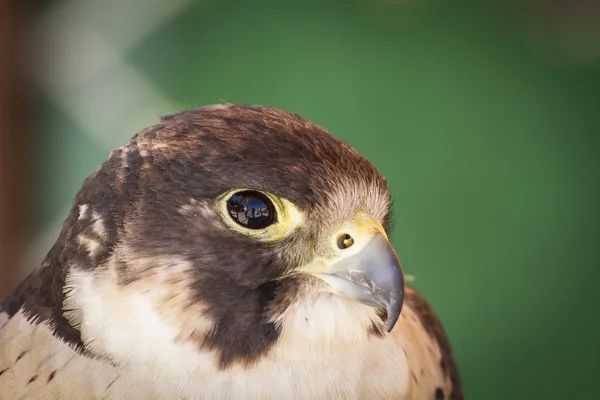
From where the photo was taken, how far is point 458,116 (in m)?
4.11

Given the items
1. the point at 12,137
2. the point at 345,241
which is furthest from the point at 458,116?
the point at 345,241

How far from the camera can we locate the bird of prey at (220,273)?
1.18 meters

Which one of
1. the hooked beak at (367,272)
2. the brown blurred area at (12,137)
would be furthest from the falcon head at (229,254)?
the brown blurred area at (12,137)

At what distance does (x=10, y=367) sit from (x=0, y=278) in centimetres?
337

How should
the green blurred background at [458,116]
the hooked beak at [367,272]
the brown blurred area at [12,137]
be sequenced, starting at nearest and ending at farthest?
the hooked beak at [367,272], the green blurred background at [458,116], the brown blurred area at [12,137]

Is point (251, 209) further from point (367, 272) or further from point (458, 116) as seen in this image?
point (458, 116)

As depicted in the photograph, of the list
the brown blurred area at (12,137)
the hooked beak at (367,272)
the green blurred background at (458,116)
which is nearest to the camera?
the hooked beak at (367,272)

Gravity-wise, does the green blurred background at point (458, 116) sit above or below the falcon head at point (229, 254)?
above

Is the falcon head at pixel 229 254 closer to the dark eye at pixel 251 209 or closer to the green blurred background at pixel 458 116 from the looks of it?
the dark eye at pixel 251 209

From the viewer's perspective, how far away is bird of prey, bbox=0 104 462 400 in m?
1.18

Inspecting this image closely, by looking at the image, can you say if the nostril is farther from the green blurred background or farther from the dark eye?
the green blurred background

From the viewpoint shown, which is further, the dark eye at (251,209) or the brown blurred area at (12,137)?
the brown blurred area at (12,137)

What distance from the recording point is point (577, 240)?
411cm

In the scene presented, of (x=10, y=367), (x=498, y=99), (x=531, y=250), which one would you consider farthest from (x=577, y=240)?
(x=10, y=367)
